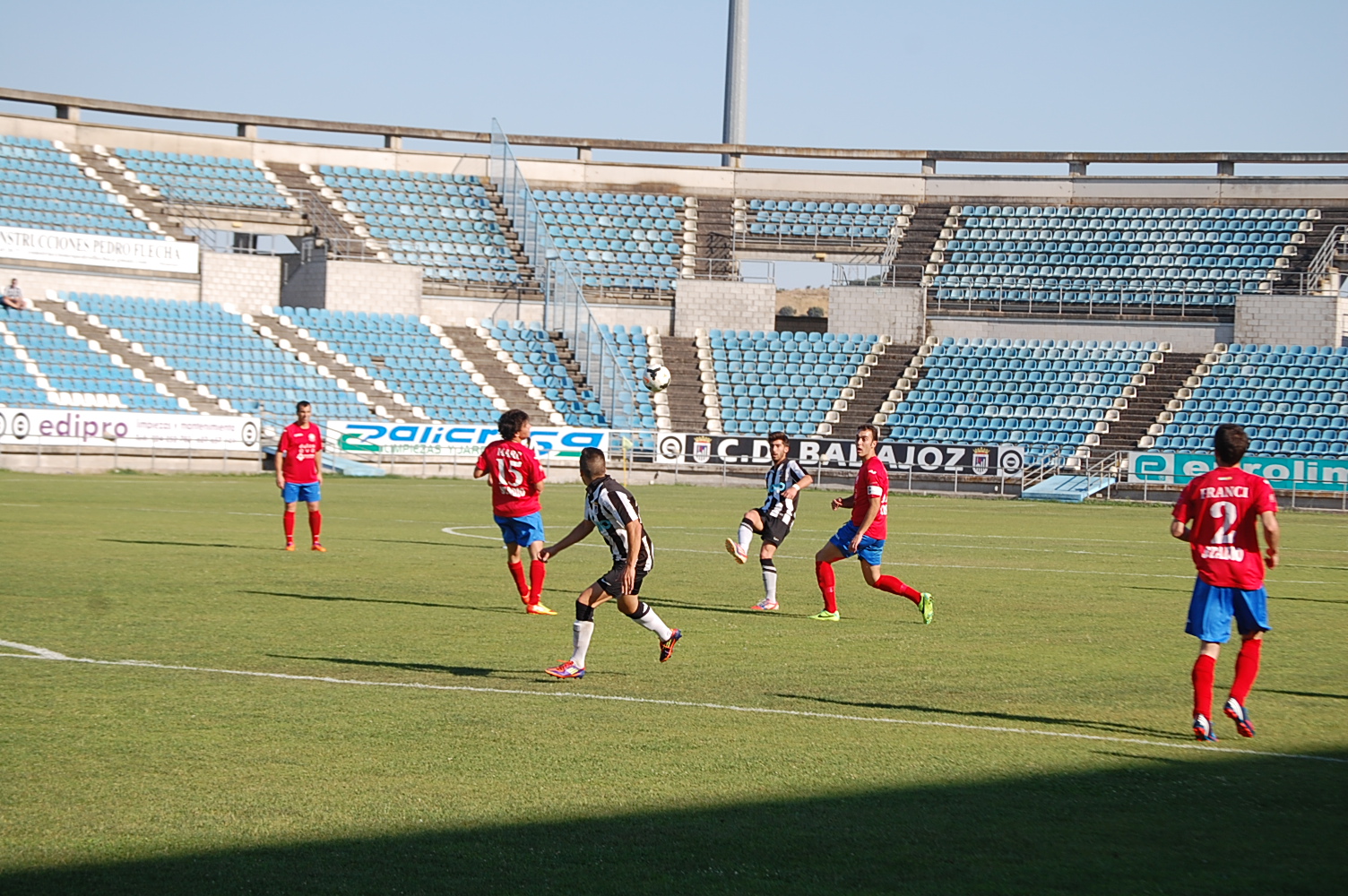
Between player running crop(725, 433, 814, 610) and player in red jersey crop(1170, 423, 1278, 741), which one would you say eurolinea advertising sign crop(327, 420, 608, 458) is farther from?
player in red jersey crop(1170, 423, 1278, 741)

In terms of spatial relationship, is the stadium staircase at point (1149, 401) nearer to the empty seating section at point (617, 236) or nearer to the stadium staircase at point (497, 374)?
the empty seating section at point (617, 236)

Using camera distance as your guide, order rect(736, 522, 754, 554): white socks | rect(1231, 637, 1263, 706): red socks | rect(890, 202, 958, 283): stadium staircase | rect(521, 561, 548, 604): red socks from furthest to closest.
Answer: rect(890, 202, 958, 283): stadium staircase → rect(736, 522, 754, 554): white socks → rect(521, 561, 548, 604): red socks → rect(1231, 637, 1263, 706): red socks

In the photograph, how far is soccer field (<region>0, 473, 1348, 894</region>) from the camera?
5887 millimetres

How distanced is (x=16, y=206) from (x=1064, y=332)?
3926cm

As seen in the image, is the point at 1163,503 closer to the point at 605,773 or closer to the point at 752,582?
the point at 752,582

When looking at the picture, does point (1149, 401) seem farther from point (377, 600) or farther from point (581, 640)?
point (581, 640)

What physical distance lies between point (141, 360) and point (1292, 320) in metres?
40.9

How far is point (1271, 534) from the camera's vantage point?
8406 millimetres

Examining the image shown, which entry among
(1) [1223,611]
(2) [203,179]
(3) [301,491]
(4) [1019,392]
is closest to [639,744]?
(1) [1223,611]

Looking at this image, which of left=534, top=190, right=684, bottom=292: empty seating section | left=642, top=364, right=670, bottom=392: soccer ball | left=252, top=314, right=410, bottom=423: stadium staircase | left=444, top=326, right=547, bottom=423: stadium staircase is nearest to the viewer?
left=642, top=364, right=670, bottom=392: soccer ball

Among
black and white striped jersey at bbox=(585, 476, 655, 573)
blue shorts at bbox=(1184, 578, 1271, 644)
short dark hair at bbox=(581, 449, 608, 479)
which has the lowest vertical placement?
blue shorts at bbox=(1184, 578, 1271, 644)

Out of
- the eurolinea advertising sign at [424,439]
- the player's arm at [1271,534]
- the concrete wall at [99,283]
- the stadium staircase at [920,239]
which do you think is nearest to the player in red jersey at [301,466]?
the player's arm at [1271,534]

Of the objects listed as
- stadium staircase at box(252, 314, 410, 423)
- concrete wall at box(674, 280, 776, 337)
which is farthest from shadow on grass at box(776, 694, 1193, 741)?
concrete wall at box(674, 280, 776, 337)

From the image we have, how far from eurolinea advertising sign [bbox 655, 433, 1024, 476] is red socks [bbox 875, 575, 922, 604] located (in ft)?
97.0
